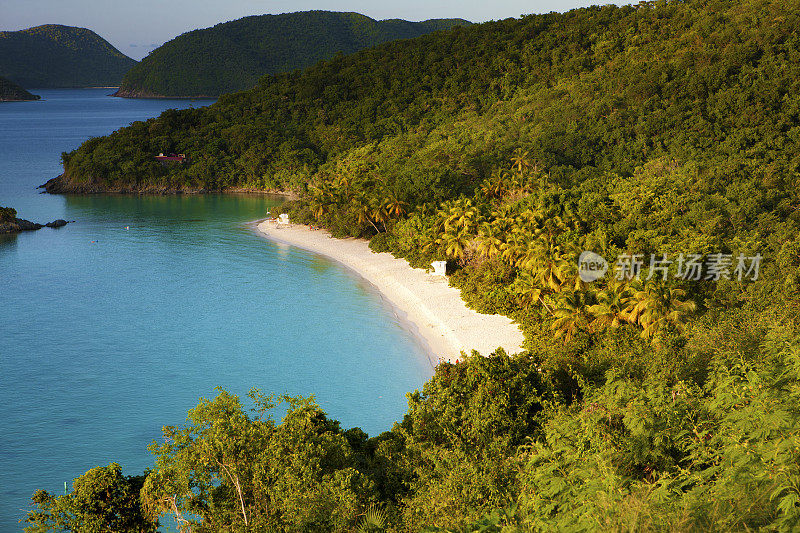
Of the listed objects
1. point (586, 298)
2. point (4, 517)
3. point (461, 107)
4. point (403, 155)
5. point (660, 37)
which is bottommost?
point (4, 517)

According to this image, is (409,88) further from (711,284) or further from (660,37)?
(711,284)

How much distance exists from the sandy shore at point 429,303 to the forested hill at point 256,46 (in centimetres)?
14750

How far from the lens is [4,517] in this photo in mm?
16734

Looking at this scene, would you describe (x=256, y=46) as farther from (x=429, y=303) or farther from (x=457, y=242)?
(x=429, y=303)

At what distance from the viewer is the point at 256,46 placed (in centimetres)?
19000

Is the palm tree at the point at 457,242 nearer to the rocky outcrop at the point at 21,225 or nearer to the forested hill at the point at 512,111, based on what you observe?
the forested hill at the point at 512,111

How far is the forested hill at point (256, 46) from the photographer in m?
184

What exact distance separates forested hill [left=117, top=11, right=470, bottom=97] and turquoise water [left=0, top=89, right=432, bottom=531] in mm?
143039

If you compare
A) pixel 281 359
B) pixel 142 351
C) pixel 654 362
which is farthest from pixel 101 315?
pixel 654 362

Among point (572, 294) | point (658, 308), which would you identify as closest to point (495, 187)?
point (572, 294)

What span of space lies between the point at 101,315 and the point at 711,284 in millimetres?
29015

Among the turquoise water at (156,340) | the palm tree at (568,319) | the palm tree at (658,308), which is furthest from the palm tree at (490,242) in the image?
the palm tree at (658,308)

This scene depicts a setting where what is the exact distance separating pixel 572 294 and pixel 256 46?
185749 mm

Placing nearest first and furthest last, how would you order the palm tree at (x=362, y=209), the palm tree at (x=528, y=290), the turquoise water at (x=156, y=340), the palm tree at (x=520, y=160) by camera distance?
the turquoise water at (x=156, y=340), the palm tree at (x=528, y=290), the palm tree at (x=362, y=209), the palm tree at (x=520, y=160)
